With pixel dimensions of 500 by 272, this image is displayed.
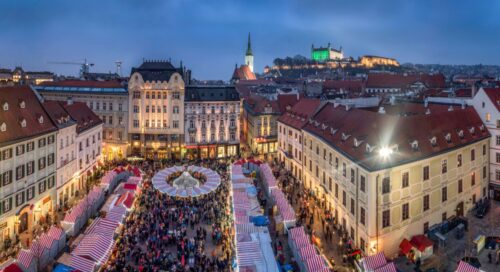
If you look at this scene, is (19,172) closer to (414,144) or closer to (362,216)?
(362,216)

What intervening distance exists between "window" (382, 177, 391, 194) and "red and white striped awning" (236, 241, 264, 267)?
37.6ft

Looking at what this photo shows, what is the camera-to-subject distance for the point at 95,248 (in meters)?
29.3

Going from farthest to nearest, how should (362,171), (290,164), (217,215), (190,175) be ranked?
(290,164)
(190,175)
(217,215)
(362,171)

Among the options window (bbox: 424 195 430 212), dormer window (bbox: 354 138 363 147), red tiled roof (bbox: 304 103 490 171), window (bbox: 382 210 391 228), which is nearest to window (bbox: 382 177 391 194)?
red tiled roof (bbox: 304 103 490 171)

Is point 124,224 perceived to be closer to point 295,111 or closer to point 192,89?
point 295,111

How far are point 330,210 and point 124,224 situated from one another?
21.7 m

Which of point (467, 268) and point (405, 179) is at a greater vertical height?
point (405, 179)

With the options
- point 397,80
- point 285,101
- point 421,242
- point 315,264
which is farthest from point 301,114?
point 397,80

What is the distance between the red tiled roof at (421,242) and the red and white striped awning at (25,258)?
1162 inches

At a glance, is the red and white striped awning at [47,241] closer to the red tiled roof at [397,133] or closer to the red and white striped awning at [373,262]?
the red and white striped awning at [373,262]

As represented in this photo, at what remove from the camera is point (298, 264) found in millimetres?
30406

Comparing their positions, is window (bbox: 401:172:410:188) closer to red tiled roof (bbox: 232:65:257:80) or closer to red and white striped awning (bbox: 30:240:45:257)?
red and white striped awning (bbox: 30:240:45:257)

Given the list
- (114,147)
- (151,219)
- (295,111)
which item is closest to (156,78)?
(114,147)

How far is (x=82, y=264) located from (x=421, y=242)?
86.8ft
